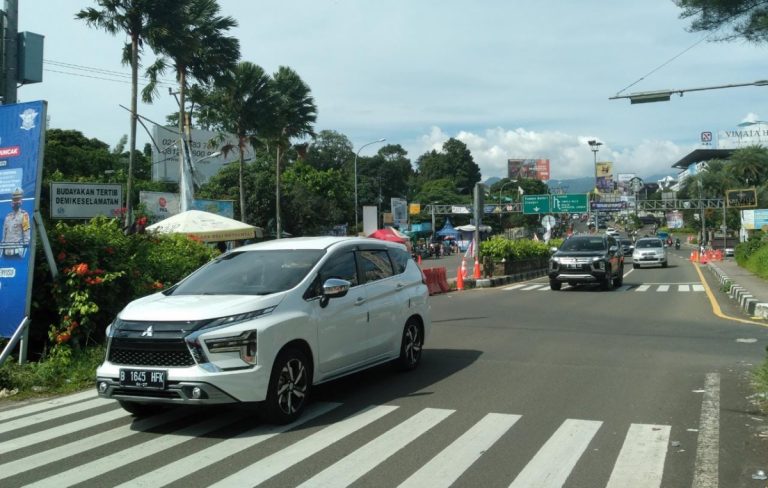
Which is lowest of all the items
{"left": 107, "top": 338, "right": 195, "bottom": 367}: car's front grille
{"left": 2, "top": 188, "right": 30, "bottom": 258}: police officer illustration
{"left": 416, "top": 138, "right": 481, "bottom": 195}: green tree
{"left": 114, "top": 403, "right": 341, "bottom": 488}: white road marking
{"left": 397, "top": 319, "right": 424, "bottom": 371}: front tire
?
{"left": 114, "top": 403, "right": 341, "bottom": 488}: white road marking

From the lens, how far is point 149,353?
6.05m

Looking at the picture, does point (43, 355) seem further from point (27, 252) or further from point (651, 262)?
point (651, 262)

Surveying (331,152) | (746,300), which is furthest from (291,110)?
(331,152)

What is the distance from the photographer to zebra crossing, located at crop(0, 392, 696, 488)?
5.01 m

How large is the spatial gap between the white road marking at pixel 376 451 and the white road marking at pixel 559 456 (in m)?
1.08

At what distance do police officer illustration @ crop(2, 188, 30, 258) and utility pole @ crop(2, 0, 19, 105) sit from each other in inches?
108

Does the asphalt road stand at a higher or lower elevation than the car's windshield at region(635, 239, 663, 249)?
lower

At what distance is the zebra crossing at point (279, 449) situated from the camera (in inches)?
197

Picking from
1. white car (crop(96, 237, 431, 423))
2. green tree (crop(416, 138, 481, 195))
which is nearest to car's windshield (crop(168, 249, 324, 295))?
white car (crop(96, 237, 431, 423))

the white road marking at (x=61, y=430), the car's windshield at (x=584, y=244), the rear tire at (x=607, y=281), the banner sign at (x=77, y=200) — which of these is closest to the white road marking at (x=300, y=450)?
the white road marking at (x=61, y=430)

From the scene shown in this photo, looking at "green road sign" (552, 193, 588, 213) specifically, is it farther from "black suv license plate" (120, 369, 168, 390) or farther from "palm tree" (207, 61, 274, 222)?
"black suv license plate" (120, 369, 168, 390)

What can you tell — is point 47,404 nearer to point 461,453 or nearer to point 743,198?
point 461,453

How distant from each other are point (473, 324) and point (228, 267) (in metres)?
7.23

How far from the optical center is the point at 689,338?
11812mm
